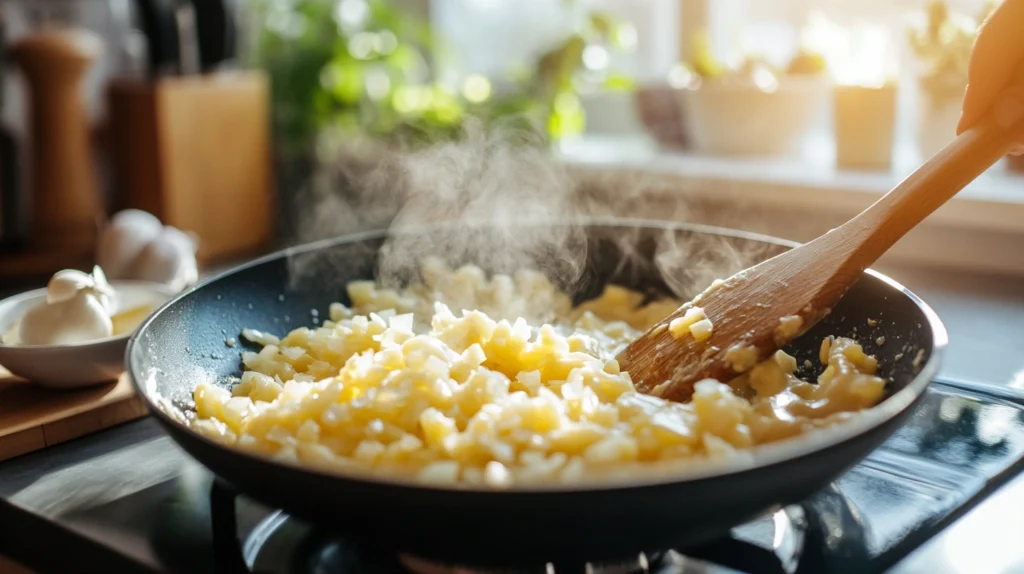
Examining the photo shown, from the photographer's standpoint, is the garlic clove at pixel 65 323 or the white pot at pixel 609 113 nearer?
the garlic clove at pixel 65 323

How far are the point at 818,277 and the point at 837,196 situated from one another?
0.97m

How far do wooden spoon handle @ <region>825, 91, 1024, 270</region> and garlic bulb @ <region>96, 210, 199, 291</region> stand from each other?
97 centimetres

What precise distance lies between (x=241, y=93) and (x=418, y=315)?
4.69 feet

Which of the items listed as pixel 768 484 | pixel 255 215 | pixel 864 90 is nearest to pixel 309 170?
pixel 255 215

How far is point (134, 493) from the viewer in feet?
2.67

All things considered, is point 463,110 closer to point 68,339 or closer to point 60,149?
point 60,149

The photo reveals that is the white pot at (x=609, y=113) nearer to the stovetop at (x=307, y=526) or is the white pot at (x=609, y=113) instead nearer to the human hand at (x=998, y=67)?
the human hand at (x=998, y=67)

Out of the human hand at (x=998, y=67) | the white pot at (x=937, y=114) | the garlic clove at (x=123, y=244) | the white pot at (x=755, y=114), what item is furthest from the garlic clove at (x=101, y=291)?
the white pot at (x=937, y=114)

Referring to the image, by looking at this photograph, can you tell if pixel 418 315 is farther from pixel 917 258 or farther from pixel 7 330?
pixel 917 258

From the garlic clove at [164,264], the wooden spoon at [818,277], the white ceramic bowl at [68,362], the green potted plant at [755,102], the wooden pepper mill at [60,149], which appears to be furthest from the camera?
the wooden pepper mill at [60,149]

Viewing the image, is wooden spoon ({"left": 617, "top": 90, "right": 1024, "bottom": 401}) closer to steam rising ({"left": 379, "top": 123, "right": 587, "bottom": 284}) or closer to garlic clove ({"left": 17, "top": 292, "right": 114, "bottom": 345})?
steam rising ({"left": 379, "top": 123, "right": 587, "bottom": 284})

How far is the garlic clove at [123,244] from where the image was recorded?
1490 millimetres

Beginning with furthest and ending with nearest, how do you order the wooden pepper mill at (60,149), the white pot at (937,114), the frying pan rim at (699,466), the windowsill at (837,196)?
the wooden pepper mill at (60,149)
the white pot at (937,114)
the windowsill at (837,196)
the frying pan rim at (699,466)

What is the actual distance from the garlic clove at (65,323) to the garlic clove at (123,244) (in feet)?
1.60
